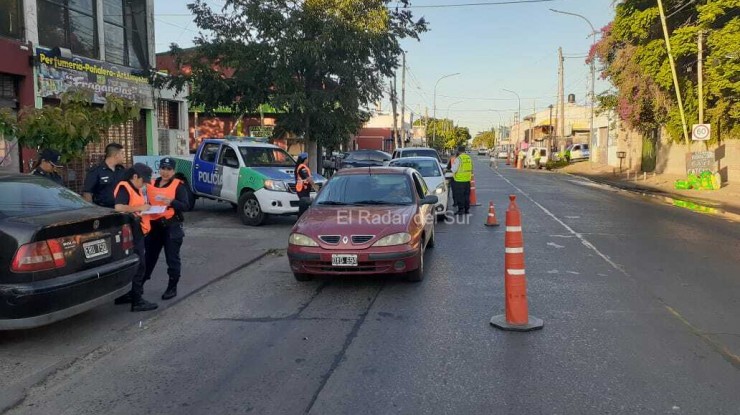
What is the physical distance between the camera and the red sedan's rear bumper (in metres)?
6.88

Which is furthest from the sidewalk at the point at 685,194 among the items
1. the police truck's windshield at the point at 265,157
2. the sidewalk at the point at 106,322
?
the sidewalk at the point at 106,322

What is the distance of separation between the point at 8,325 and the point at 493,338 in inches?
164

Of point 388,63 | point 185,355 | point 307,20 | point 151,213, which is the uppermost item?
point 307,20

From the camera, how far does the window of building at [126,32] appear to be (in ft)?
56.9

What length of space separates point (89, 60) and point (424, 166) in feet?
31.0

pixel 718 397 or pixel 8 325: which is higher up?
pixel 8 325

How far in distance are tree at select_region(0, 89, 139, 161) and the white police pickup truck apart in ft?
16.3

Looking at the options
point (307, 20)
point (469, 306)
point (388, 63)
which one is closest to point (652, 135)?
point (388, 63)

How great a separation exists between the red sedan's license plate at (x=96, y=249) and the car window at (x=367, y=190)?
3.24 metres

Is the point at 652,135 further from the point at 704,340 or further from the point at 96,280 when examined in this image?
the point at 96,280

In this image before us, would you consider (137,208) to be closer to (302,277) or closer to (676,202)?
(302,277)

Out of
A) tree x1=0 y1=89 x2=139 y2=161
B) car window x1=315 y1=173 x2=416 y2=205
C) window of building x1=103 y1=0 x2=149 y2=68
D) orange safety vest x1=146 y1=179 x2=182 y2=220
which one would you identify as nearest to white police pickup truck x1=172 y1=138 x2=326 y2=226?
car window x1=315 y1=173 x2=416 y2=205

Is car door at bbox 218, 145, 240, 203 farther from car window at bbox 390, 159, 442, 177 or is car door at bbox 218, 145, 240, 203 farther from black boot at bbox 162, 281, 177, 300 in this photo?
black boot at bbox 162, 281, 177, 300

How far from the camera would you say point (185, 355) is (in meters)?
5.05
